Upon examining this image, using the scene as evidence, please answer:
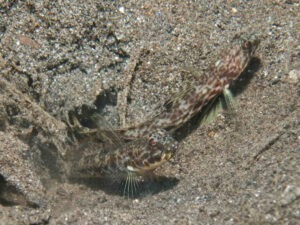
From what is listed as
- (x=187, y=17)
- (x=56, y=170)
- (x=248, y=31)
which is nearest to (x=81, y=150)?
(x=56, y=170)

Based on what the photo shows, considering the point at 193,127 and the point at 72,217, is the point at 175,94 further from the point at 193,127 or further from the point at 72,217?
the point at 72,217

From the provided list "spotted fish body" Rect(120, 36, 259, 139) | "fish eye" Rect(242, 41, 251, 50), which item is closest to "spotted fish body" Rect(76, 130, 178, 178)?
"spotted fish body" Rect(120, 36, 259, 139)

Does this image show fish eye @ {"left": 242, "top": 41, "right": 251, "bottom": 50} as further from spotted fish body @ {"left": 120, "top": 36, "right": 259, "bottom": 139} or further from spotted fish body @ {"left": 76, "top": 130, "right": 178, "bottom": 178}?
spotted fish body @ {"left": 76, "top": 130, "right": 178, "bottom": 178}

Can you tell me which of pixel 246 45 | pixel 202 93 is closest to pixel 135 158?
pixel 202 93

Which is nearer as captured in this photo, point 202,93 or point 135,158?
point 135,158

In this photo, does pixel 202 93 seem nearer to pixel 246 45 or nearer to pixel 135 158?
pixel 246 45
